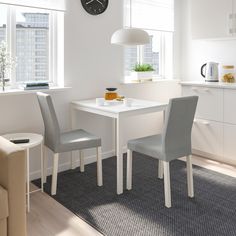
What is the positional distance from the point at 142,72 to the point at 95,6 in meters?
1.09

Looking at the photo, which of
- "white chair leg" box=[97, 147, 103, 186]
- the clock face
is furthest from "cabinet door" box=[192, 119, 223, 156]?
the clock face

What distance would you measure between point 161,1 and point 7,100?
2586 millimetres

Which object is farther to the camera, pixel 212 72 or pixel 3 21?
pixel 212 72

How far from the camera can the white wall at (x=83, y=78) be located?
3336mm

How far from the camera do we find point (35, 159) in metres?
3.49

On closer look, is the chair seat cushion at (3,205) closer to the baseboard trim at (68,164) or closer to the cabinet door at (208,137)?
the baseboard trim at (68,164)

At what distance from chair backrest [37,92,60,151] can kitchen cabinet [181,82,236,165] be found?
1966mm

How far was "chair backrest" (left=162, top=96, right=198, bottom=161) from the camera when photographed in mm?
2709

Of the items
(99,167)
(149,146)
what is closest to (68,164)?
(99,167)

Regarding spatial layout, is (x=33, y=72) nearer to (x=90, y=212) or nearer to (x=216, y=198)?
(x=90, y=212)

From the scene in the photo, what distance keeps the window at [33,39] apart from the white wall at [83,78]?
155 mm

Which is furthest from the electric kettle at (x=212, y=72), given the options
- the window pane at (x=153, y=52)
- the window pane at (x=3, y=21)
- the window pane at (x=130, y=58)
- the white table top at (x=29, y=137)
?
the window pane at (x=3, y=21)

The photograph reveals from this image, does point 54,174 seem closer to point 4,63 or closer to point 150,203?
point 150,203

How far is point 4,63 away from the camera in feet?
10.5
